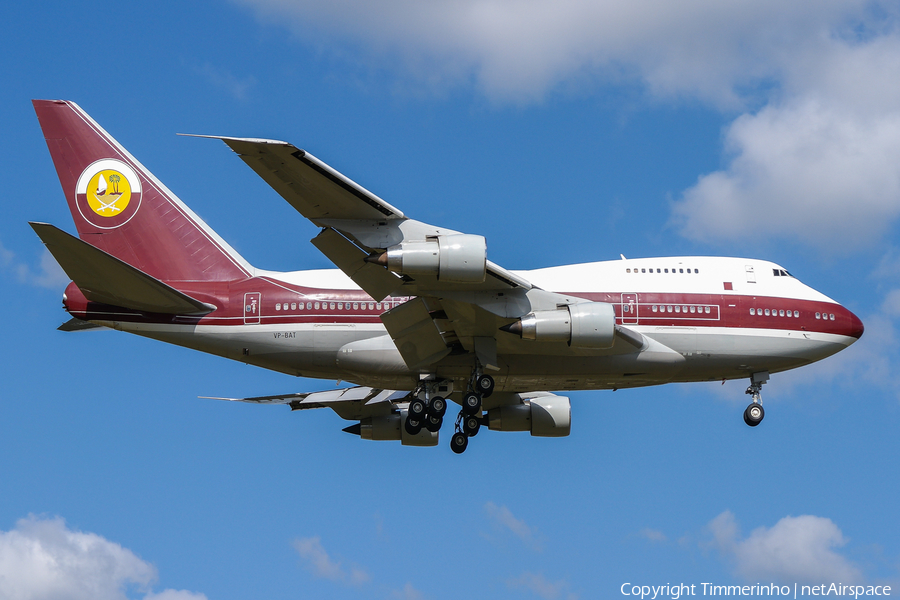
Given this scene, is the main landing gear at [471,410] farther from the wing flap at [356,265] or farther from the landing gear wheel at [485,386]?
the wing flap at [356,265]

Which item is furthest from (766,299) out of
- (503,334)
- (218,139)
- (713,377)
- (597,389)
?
(218,139)

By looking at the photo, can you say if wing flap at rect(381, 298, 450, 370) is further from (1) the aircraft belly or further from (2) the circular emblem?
(2) the circular emblem

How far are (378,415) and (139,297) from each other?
11.6 m

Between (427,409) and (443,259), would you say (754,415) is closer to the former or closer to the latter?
(427,409)

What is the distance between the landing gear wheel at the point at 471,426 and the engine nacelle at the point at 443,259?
26.0 ft

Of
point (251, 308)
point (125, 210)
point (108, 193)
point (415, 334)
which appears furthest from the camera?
point (108, 193)

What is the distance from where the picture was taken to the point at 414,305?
30.7 meters

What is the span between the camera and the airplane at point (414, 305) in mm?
28688

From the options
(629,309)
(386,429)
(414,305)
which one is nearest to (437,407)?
(414,305)

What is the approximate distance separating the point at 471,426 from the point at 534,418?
17.7 ft

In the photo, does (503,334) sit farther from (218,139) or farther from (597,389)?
(218,139)

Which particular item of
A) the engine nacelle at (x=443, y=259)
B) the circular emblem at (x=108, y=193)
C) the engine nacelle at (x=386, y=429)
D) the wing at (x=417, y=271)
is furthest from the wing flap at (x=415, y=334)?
the circular emblem at (x=108, y=193)

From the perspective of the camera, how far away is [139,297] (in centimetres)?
3175

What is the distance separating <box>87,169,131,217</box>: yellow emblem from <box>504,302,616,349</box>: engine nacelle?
1507 cm
